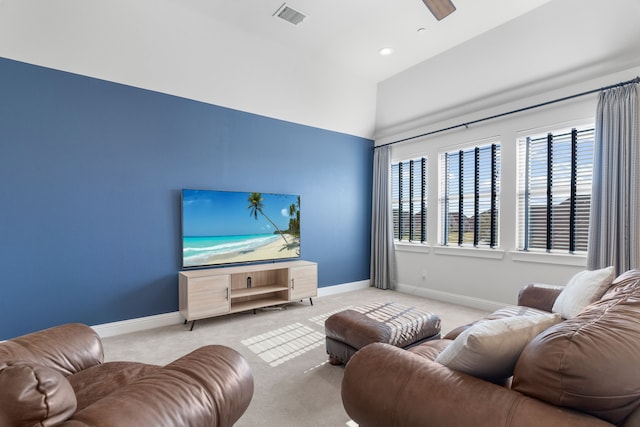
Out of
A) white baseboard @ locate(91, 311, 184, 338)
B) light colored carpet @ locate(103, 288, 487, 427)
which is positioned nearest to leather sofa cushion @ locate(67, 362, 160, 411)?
light colored carpet @ locate(103, 288, 487, 427)

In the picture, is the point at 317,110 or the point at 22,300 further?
the point at 317,110

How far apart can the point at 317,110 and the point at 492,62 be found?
7.79 ft

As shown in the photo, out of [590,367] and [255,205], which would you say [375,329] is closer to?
[590,367]

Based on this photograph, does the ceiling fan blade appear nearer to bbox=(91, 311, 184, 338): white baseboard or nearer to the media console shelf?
the media console shelf

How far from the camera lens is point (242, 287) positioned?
402cm

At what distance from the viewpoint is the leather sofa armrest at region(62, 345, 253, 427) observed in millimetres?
889

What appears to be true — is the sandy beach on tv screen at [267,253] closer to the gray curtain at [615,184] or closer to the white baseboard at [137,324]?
the white baseboard at [137,324]

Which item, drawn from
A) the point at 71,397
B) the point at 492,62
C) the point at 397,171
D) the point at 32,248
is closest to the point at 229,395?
the point at 71,397

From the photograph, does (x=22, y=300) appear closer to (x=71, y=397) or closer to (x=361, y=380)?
(x=71, y=397)

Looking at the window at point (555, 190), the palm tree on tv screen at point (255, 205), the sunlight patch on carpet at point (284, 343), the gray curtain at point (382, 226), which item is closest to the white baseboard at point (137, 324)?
A: the sunlight patch on carpet at point (284, 343)

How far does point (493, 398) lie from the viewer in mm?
947

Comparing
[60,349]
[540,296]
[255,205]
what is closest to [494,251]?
[540,296]

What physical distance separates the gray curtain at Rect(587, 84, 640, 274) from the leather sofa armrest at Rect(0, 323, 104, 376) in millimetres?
4286

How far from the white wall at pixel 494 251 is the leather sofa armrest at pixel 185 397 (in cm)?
373
